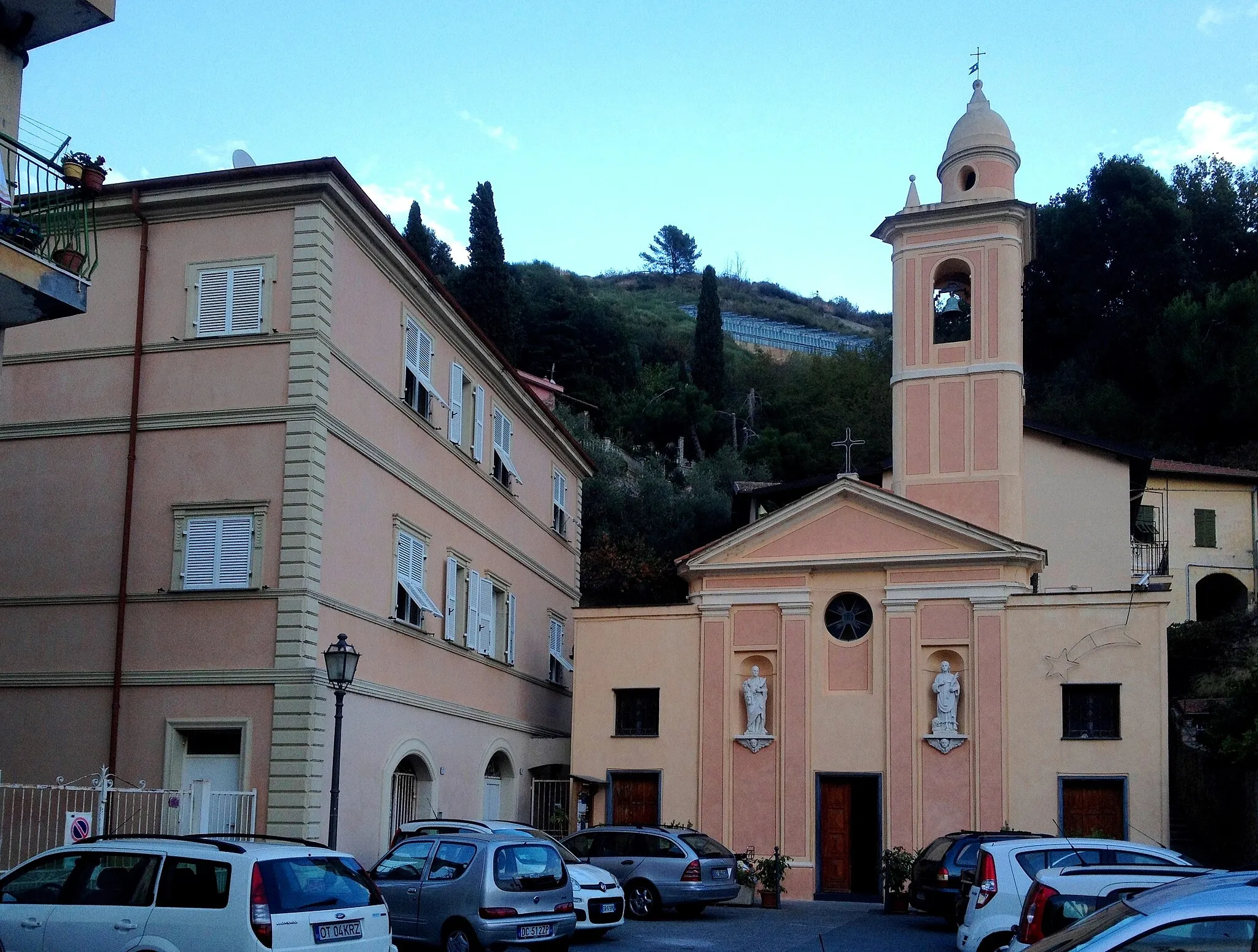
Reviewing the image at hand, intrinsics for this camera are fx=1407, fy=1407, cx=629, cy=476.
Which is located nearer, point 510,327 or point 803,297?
point 510,327

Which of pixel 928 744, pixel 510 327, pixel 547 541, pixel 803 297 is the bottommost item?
pixel 928 744

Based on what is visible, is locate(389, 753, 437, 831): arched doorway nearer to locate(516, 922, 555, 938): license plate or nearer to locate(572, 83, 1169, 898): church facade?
locate(572, 83, 1169, 898): church facade

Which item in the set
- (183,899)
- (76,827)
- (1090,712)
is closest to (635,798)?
(1090,712)

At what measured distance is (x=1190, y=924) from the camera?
6.35 metres

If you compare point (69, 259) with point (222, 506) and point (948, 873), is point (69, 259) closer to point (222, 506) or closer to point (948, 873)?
point (222, 506)

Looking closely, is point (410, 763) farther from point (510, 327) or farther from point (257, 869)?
point (510, 327)

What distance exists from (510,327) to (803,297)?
79.0 meters

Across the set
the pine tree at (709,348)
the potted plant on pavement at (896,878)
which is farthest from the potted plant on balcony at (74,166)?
the pine tree at (709,348)

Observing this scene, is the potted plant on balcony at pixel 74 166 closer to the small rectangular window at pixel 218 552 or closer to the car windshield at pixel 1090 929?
the small rectangular window at pixel 218 552

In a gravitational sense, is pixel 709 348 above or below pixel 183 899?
above

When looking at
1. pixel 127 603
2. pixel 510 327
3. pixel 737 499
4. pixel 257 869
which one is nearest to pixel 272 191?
pixel 127 603

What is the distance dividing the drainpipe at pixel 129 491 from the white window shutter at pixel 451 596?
246 inches

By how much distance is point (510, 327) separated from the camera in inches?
2373

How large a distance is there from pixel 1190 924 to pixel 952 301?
25611mm
